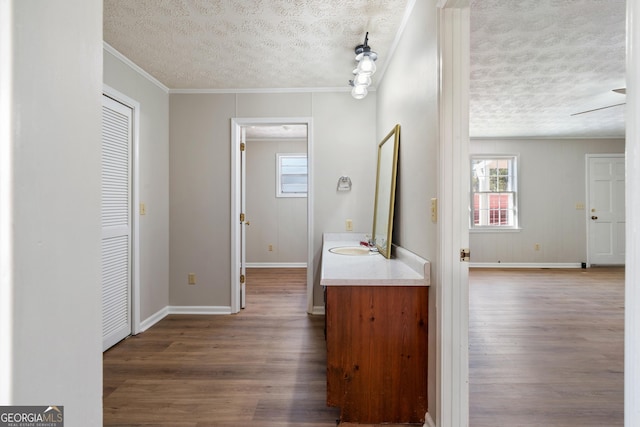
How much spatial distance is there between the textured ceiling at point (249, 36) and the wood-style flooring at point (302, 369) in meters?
2.45

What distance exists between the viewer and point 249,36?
236cm

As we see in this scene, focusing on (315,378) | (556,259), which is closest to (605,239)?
(556,259)

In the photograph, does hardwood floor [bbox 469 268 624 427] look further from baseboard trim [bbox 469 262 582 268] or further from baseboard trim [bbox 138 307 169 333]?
baseboard trim [bbox 138 307 169 333]

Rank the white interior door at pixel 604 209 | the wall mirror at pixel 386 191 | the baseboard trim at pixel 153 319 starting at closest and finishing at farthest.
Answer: the wall mirror at pixel 386 191 < the baseboard trim at pixel 153 319 < the white interior door at pixel 604 209

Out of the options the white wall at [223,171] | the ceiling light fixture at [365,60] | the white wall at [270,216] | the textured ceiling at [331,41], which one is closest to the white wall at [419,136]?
the ceiling light fixture at [365,60]

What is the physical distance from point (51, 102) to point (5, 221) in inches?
6.5

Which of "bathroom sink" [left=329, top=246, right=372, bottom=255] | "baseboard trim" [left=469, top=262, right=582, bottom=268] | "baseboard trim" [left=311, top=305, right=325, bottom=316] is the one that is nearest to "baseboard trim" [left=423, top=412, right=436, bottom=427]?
"bathroom sink" [left=329, top=246, right=372, bottom=255]

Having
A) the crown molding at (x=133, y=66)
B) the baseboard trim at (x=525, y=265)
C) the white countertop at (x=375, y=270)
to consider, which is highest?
the crown molding at (x=133, y=66)

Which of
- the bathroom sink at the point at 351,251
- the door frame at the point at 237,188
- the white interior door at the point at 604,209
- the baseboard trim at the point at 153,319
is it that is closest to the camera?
the bathroom sink at the point at 351,251

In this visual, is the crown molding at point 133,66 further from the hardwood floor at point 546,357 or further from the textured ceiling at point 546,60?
the hardwood floor at point 546,357

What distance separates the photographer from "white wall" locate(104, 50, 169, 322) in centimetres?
296

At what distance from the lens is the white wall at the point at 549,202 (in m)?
5.95

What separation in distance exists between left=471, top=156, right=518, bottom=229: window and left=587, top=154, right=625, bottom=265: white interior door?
1.43 meters

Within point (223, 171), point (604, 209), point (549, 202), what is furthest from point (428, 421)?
point (604, 209)
